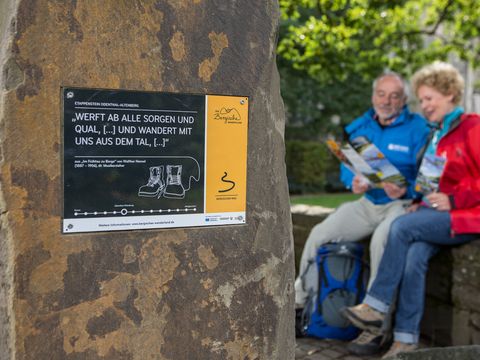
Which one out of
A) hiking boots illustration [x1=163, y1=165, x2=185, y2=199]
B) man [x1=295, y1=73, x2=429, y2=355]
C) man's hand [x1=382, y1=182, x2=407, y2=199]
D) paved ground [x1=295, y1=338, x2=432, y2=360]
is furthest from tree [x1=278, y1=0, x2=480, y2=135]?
hiking boots illustration [x1=163, y1=165, x2=185, y2=199]

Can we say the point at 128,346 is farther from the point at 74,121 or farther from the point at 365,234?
the point at 365,234

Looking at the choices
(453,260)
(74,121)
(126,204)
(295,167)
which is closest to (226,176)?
(126,204)

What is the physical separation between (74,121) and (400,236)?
2532 mm

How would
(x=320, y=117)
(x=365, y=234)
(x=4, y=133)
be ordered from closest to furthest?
(x=4, y=133), (x=365, y=234), (x=320, y=117)

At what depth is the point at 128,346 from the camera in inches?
71.5

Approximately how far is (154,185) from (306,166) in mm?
13294

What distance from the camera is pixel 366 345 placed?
3.73 m

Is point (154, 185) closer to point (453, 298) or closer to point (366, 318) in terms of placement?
point (366, 318)

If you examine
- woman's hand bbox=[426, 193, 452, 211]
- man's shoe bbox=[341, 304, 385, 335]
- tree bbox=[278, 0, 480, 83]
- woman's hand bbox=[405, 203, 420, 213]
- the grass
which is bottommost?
man's shoe bbox=[341, 304, 385, 335]

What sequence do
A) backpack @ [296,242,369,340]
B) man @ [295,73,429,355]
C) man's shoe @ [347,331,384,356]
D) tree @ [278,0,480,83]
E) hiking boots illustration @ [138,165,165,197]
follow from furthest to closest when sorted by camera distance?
tree @ [278,0,480,83]
man @ [295,73,429,355]
backpack @ [296,242,369,340]
man's shoe @ [347,331,384,356]
hiking boots illustration @ [138,165,165,197]

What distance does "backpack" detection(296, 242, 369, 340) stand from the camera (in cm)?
399

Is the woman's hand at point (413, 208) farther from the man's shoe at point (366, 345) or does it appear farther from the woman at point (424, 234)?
the man's shoe at point (366, 345)

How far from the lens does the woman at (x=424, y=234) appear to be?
361 centimetres

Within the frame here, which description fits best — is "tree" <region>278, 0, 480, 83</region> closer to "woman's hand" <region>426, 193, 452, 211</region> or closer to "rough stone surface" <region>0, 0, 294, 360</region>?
"woman's hand" <region>426, 193, 452, 211</region>
